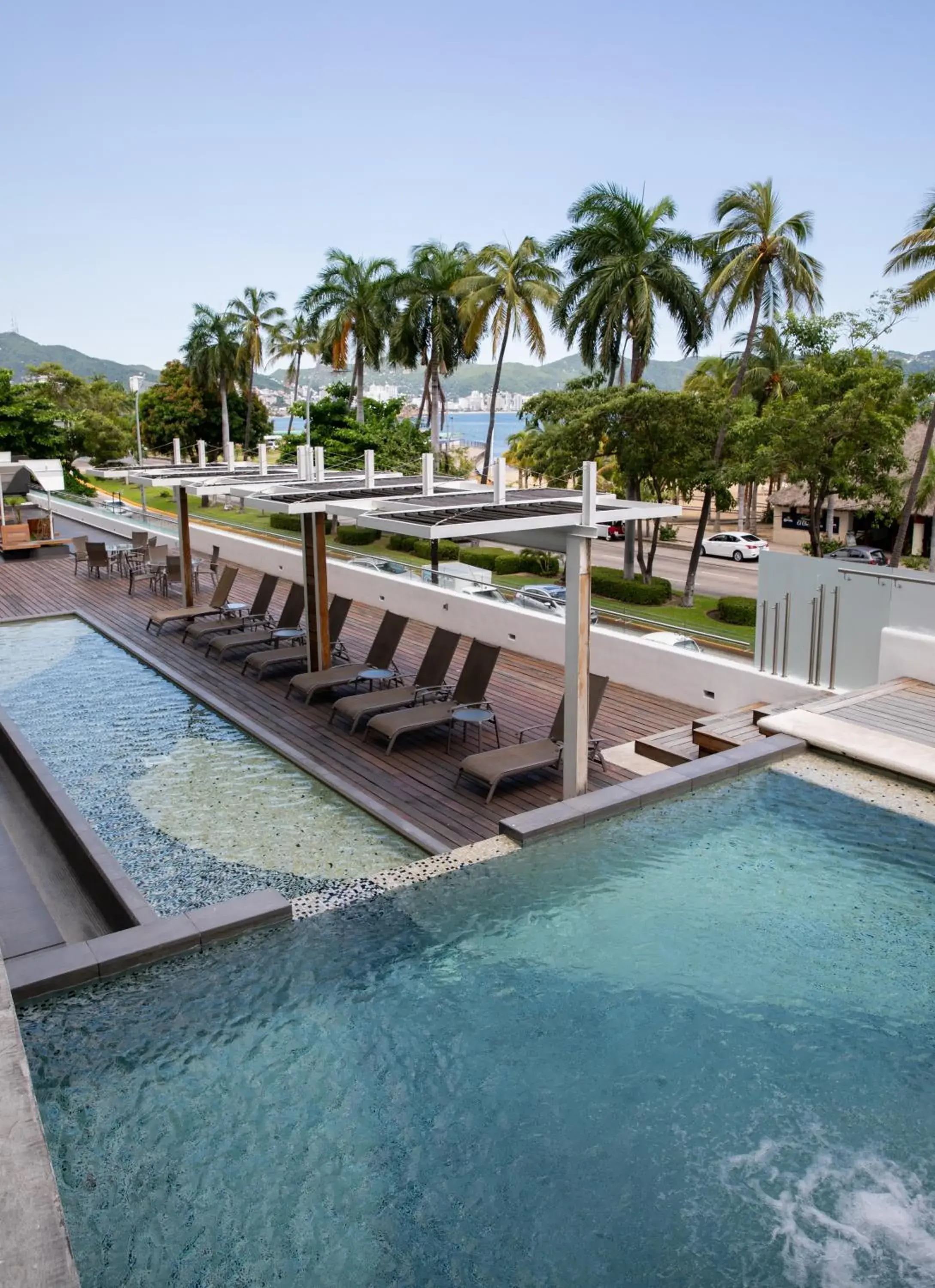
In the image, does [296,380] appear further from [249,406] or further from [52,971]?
[52,971]

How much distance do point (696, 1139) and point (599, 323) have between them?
1255 inches

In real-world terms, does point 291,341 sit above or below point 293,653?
above

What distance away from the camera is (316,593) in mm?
11586

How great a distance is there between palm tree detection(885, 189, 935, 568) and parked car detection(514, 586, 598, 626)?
17.4 meters

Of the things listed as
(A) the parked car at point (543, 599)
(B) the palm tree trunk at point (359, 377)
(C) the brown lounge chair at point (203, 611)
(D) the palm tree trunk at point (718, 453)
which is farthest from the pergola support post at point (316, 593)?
(B) the palm tree trunk at point (359, 377)

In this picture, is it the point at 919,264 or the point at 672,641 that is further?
the point at 919,264

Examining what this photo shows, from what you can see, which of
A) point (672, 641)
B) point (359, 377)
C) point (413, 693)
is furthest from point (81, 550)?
point (359, 377)

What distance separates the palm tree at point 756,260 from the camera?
96.9 ft

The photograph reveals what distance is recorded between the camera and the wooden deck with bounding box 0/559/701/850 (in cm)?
813

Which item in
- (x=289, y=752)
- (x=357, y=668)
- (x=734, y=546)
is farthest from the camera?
(x=734, y=546)

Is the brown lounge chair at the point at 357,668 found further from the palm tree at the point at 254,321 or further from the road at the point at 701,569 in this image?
the palm tree at the point at 254,321

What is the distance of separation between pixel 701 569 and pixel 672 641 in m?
30.4

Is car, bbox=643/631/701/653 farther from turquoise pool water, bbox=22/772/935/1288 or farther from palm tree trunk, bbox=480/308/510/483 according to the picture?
palm tree trunk, bbox=480/308/510/483

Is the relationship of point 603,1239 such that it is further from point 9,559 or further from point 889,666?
point 9,559
